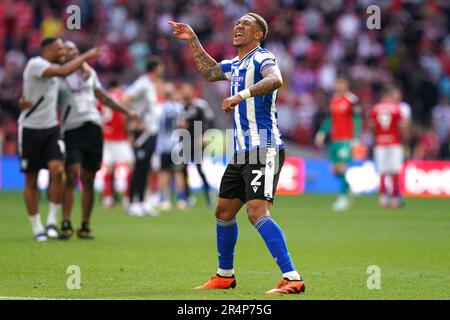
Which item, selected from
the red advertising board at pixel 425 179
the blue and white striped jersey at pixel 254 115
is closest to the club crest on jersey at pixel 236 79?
the blue and white striped jersey at pixel 254 115

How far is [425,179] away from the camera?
87.6 feet

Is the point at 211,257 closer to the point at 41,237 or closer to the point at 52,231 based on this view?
the point at 41,237

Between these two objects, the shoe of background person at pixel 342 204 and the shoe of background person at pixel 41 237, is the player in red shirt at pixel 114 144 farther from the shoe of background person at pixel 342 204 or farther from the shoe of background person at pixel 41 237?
the shoe of background person at pixel 41 237

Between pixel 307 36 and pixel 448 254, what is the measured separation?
20.4 m

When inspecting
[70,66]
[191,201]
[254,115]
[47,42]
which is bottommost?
[191,201]

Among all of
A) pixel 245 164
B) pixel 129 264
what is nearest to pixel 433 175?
pixel 129 264

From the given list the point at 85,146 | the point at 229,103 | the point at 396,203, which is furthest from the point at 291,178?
the point at 229,103

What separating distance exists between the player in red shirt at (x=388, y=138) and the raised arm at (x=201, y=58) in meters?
13.4

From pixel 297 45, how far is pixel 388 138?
9205mm

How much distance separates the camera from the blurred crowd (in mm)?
29938

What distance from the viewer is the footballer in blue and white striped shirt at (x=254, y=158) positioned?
891 cm

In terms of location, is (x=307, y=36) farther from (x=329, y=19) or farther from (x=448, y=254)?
(x=448, y=254)

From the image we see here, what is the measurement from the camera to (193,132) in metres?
21.9

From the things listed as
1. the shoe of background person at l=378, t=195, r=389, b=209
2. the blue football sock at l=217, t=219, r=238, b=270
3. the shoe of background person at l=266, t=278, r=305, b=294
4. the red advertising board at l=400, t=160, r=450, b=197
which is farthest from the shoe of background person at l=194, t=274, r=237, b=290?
the red advertising board at l=400, t=160, r=450, b=197
